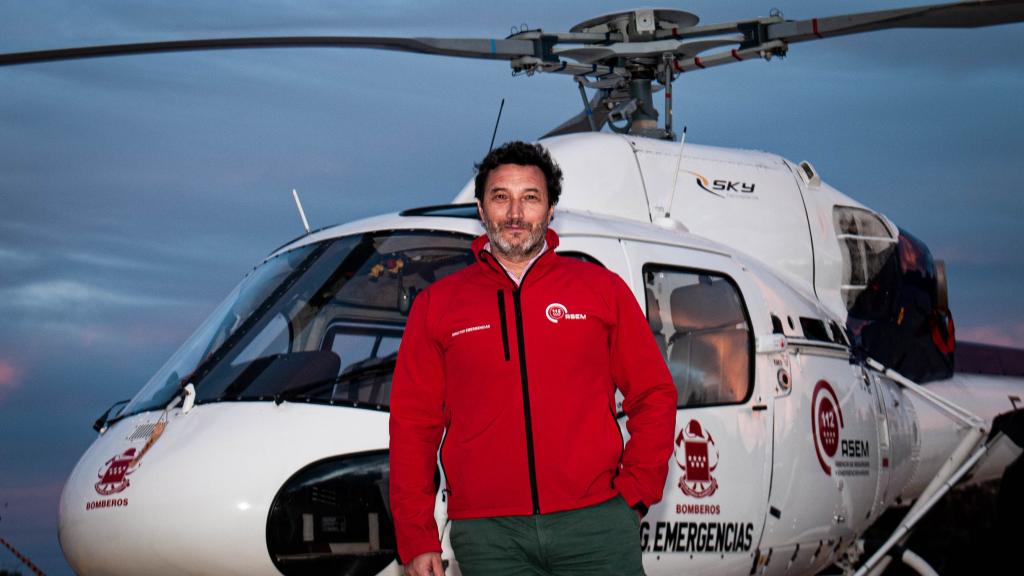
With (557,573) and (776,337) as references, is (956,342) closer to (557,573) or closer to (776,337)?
(776,337)

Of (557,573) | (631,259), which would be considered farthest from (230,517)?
(631,259)

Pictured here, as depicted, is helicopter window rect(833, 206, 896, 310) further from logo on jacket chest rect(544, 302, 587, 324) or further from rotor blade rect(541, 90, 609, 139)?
logo on jacket chest rect(544, 302, 587, 324)

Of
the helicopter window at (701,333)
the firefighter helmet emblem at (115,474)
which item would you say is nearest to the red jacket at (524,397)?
the firefighter helmet emblem at (115,474)

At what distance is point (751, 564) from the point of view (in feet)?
20.1

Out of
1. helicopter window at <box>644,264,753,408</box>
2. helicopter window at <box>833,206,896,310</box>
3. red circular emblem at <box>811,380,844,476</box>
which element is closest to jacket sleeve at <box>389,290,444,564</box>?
helicopter window at <box>644,264,753,408</box>

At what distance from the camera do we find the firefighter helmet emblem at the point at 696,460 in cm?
564

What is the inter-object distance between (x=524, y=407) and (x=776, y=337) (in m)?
3.15

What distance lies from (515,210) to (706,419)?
2.45m

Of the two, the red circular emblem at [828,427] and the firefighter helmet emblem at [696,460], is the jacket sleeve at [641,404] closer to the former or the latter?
the firefighter helmet emblem at [696,460]

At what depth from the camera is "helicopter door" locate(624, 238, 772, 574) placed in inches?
221

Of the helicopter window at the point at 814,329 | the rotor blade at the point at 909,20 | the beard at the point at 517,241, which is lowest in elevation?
the helicopter window at the point at 814,329

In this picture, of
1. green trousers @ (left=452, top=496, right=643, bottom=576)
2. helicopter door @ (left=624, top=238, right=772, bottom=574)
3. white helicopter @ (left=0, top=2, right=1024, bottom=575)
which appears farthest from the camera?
helicopter door @ (left=624, top=238, right=772, bottom=574)

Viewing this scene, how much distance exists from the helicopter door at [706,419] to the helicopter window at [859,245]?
1.91 metres

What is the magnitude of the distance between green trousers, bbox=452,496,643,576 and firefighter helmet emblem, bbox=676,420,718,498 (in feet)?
6.82
